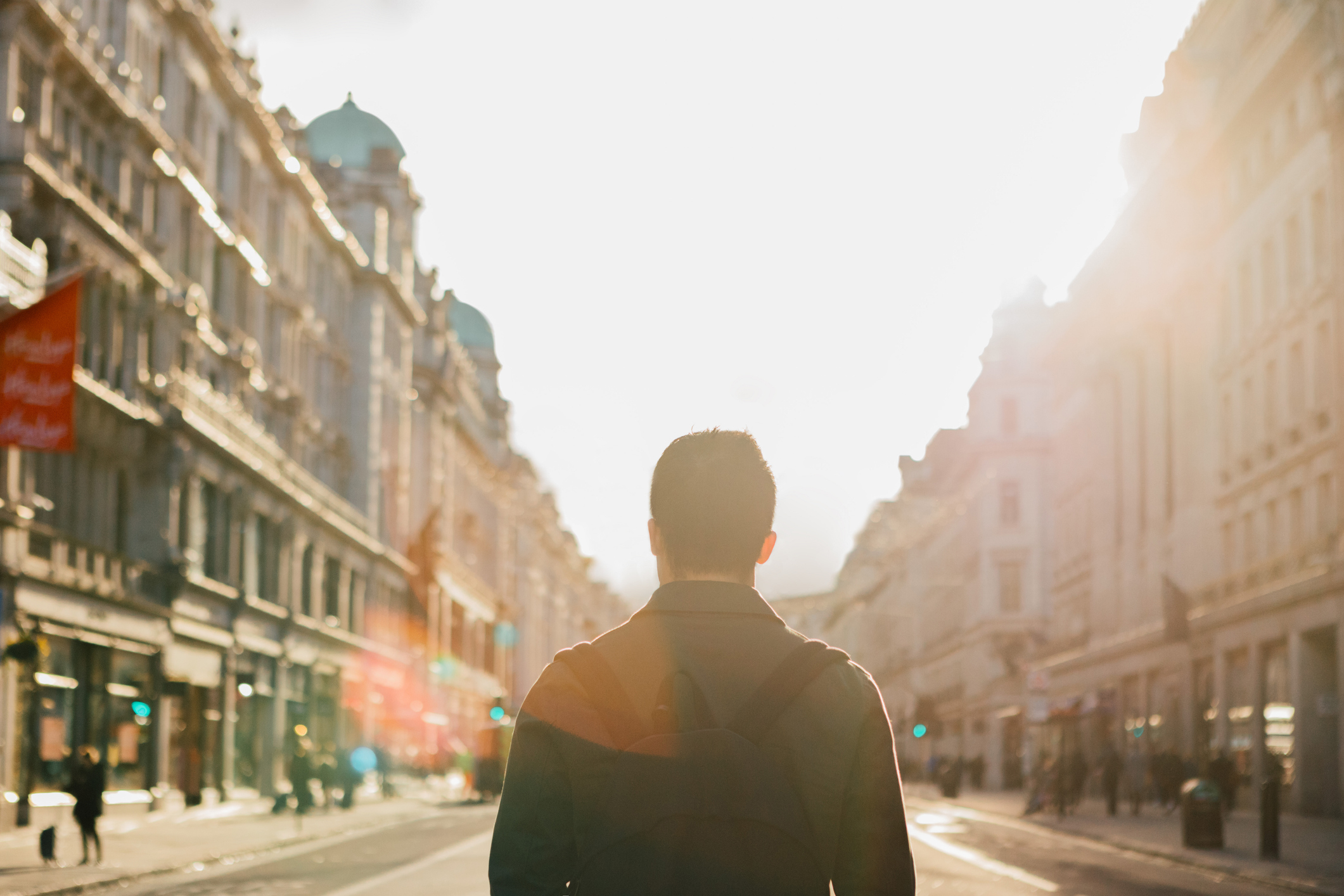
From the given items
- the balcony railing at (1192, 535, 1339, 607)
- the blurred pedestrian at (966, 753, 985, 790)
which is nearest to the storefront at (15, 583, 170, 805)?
the balcony railing at (1192, 535, 1339, 607)

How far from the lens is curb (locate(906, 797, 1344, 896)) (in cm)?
1967

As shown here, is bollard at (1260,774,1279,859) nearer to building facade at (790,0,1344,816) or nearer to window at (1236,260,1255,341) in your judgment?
building facade at (790,0,1344,816)

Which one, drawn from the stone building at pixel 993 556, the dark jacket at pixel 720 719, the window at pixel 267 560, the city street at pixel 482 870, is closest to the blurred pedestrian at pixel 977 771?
the stone building at pixel 993 556

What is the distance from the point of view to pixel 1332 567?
127ft

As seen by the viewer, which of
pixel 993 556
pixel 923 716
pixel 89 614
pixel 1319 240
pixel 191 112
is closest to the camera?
pixel 89 614

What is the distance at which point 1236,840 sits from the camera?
3058 centimetres

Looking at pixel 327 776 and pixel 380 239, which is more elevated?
pixel 380 239

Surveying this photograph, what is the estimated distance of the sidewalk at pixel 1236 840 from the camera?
Result: 21.4m

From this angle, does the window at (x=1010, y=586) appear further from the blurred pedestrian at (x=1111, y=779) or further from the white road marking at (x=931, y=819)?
the white road marking at (x=931, y=819)

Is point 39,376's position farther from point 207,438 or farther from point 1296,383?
point 1296,383

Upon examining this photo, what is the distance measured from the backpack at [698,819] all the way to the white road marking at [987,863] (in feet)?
54.8

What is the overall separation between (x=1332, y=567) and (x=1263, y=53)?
44.0 feet

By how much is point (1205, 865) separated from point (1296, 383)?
2288 centimetres

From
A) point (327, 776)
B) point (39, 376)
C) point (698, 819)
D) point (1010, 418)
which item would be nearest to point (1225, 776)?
point (327, 776)
